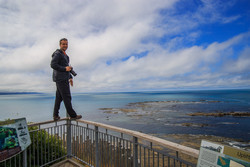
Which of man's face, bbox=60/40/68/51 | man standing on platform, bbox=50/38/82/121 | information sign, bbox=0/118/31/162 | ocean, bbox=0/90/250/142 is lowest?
ocean, bbox=0/90/250/142

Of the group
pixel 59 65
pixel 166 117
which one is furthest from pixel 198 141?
pixel 59 65

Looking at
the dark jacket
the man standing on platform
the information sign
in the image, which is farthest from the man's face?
the information sign

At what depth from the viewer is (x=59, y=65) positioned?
9.40 ft

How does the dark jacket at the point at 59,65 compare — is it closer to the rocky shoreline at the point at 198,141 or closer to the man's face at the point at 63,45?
the man's face at the point at 63,45

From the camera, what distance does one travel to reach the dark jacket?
284 centimetres

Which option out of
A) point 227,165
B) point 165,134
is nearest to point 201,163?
point 227,165

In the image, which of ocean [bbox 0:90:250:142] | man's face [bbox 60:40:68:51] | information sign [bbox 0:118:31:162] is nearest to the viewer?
information sign [bbox 0:118:31:162]

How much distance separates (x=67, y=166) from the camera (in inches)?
138

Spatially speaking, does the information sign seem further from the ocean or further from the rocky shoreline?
the rocky shoreline

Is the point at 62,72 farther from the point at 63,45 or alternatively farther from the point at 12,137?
the point at 12,137

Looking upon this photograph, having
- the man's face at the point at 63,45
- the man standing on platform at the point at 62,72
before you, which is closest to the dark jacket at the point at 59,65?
the man standing on platform at the point at 62,72

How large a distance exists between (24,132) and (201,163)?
237 cm

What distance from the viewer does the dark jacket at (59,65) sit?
9.30 feet

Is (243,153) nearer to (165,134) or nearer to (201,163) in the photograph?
(201,163)
